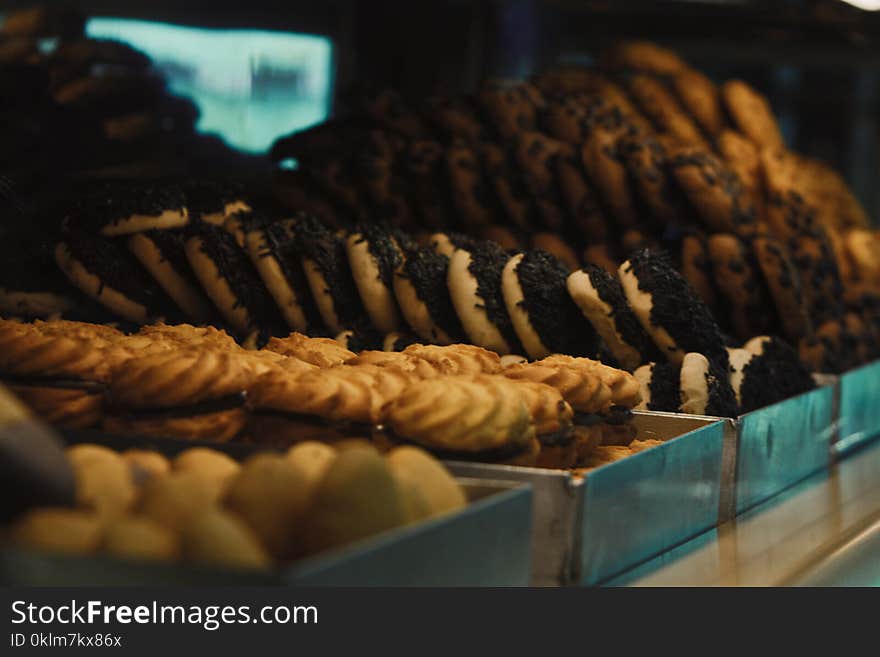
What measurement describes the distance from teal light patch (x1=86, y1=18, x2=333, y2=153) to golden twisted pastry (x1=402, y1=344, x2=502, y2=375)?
3.96 feet

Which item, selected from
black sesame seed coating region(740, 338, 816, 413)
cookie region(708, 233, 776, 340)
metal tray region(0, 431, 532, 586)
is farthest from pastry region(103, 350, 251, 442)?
cookie region(708, 233, 776, 340)

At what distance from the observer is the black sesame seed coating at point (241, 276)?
7.88 feet

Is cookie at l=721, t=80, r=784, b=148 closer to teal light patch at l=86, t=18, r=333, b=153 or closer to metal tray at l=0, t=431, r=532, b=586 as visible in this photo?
teal light patch at l=86, t=18, r=333, b=153

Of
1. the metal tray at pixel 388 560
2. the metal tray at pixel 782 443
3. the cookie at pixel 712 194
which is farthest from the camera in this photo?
the cookie at pixel 712 194

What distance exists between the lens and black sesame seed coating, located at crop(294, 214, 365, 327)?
2.41m

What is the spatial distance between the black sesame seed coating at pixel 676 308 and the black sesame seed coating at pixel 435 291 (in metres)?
0.36

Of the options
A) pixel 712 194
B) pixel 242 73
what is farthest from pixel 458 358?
pixel 242 73

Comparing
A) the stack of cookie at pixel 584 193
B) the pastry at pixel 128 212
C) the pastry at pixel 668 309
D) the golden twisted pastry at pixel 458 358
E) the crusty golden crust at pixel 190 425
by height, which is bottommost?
the crusty golden crust at pixel 190 425

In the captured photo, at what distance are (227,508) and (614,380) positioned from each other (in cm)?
97

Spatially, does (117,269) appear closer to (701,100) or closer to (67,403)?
(67,403)

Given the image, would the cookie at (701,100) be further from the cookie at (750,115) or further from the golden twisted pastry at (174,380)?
the golden twisted pastry at (174,380)

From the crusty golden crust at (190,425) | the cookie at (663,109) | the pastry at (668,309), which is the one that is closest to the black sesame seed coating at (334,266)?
the pastry at (668,309)

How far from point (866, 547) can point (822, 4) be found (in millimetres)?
2911

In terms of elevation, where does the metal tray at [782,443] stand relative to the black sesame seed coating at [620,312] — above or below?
below
